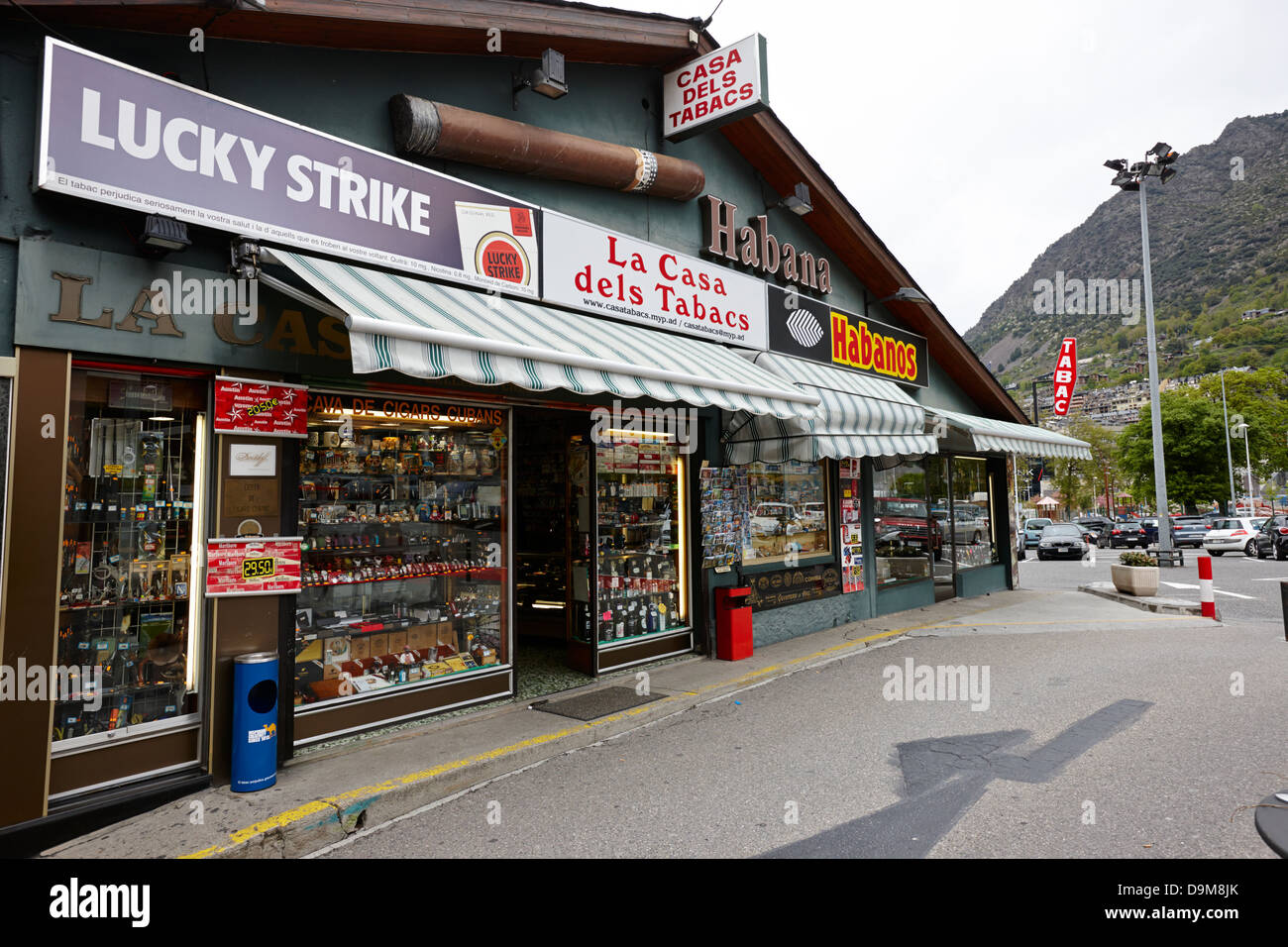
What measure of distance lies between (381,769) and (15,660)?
7.16 feet

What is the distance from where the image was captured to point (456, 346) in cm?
488

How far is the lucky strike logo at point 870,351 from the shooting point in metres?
11.3

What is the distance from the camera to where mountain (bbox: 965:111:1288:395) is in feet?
334

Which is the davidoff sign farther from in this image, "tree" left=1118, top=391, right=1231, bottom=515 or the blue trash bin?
"tree" left=1118, top=391, right=1231, bottom=515

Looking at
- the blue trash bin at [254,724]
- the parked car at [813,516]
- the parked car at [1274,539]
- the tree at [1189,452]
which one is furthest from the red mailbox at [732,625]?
the tree at [1189,452]

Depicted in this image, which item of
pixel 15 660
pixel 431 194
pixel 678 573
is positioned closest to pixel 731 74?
pixel 431 194

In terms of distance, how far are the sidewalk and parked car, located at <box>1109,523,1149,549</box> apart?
1415 inches

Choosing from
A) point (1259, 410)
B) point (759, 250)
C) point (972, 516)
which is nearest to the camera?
point (759, 250)

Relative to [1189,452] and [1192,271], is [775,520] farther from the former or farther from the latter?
[1192,271]

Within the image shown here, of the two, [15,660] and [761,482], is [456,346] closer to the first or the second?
[15,660]

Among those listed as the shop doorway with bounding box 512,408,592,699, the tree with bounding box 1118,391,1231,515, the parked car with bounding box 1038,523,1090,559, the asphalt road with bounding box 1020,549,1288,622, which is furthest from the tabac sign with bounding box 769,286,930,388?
the tree with bounding box 1118,391,1231,515

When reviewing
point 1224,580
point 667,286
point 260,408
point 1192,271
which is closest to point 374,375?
point 260,408

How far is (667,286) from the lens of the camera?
8.25 m

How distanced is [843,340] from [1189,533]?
32303 mm
